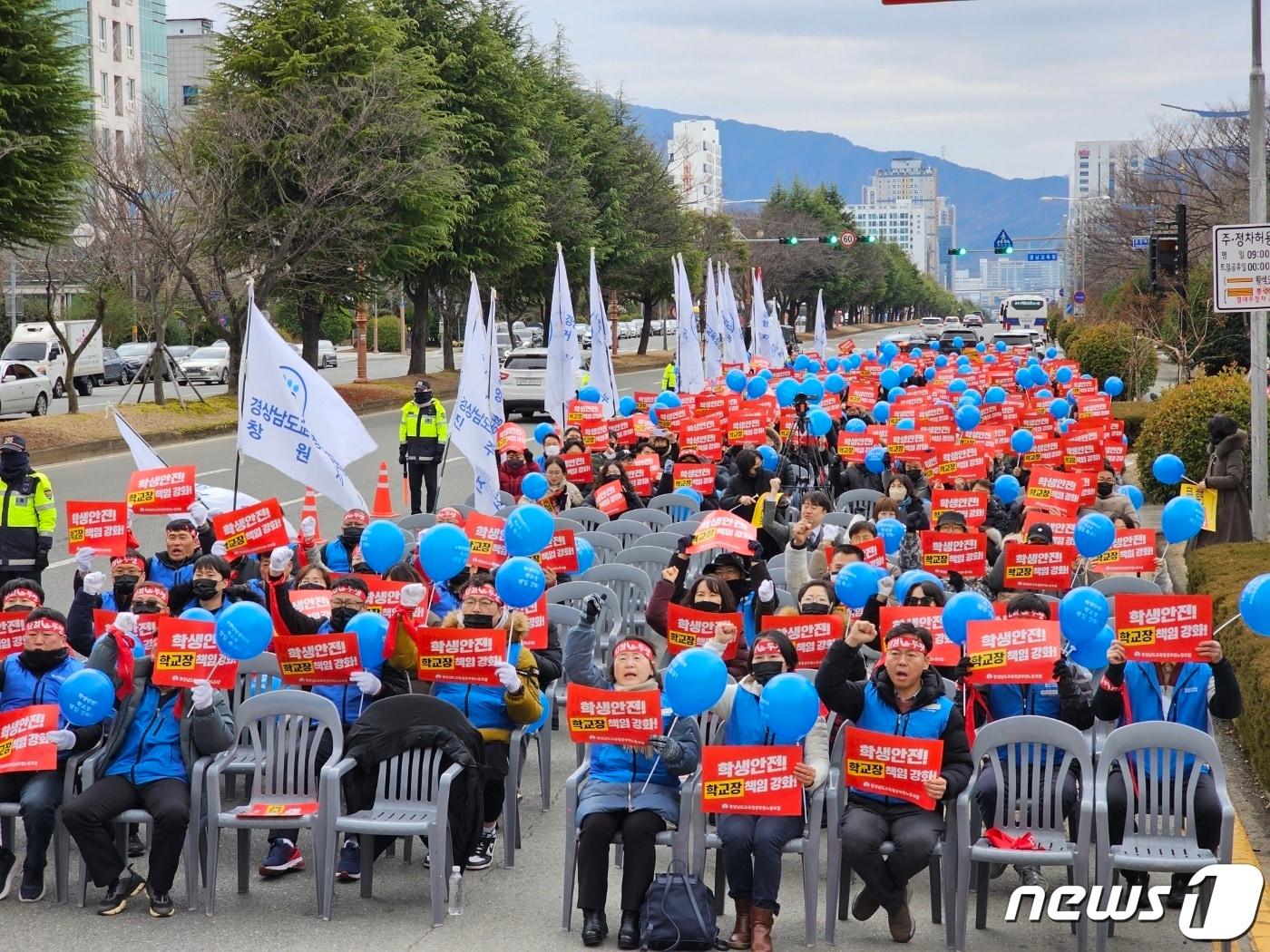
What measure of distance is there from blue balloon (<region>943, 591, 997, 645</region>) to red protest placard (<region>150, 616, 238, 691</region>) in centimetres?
357

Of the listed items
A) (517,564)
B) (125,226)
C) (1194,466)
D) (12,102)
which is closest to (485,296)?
(125,226)

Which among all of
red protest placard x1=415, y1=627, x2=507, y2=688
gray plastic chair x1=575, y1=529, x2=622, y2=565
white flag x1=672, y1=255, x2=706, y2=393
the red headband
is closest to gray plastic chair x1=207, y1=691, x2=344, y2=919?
red protest placard x1=415, y1=627, x2=507, y2=688

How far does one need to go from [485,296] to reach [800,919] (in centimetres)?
4599

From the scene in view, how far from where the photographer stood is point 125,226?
116 ft

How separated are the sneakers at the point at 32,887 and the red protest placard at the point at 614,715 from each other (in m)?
2.63

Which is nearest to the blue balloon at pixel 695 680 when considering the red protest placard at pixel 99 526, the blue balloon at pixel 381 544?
the blue balloon at pixel 381 544

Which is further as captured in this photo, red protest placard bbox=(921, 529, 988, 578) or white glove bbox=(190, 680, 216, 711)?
red protest placard bbox=(921, 529, 988, 578)

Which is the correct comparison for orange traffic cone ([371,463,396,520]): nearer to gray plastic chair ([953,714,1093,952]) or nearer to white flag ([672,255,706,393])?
white flag ([672,255,706,393])

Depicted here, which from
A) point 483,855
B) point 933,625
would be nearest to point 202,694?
point 483,855

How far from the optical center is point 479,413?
15.1 metres

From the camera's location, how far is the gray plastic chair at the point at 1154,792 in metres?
7.11

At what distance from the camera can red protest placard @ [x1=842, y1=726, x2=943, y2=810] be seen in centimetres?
725

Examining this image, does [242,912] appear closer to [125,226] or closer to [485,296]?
[125,226]

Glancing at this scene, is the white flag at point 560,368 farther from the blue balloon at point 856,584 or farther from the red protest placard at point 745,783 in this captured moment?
the red protest placard at point 745,783
